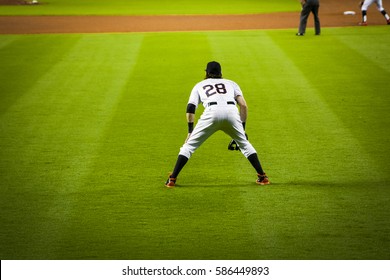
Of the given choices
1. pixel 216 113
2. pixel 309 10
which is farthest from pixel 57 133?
pixel 309 10

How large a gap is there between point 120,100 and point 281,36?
30.8 feet

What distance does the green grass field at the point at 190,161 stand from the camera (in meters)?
9.04

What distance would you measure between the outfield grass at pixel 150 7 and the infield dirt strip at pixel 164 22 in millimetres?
1857


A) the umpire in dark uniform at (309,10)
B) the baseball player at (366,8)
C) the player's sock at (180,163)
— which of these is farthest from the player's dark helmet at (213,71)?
the baseball player at (366,8)

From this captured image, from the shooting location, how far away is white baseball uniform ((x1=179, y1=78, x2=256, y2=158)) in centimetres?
1052

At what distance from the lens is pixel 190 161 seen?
1247 cm

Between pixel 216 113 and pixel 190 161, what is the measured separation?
211 centimetres

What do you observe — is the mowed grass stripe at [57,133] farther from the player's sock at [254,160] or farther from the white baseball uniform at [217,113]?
the player's sock at [254,160]

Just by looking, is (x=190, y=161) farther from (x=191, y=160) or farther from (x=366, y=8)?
(x=366, y=8)

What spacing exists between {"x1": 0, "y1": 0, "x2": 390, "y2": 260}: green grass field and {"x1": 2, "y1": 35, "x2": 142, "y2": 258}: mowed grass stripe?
0.04 meters

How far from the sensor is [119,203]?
34.0 feet

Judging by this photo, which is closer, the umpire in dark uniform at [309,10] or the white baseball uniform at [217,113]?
the white baseball uniform at [217,113]

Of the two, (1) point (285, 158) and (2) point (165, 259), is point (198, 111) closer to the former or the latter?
(1) point (285, 158)

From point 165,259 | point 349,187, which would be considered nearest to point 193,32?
point 349,187
